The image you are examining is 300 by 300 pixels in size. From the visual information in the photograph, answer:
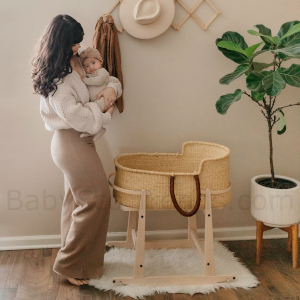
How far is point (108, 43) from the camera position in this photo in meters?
2.13

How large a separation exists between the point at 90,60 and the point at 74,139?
42 cm

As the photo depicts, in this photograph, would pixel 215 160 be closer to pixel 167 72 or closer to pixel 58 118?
pixel 167 72

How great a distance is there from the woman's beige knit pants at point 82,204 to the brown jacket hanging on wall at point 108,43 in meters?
0.50

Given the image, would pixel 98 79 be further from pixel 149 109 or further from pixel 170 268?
pixel 170 268

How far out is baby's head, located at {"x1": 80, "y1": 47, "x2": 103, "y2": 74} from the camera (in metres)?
1.92

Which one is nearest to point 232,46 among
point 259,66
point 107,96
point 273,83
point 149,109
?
point 259,66

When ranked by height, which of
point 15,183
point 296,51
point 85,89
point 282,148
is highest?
point 296,51

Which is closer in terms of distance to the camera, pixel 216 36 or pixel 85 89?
pixel 85 89

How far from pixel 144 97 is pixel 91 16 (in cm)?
57

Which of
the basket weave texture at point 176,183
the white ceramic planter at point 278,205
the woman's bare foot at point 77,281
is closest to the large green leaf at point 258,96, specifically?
the basket weave texture at point 176,183

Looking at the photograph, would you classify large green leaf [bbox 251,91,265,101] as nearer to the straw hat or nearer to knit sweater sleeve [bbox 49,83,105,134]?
the straw hat

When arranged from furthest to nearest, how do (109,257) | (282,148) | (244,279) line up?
(282,148), (109,257), (244,279)

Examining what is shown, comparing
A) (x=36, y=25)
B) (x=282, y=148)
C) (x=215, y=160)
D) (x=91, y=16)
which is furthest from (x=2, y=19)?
(x=282, y=148)

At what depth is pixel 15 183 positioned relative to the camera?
234cm
